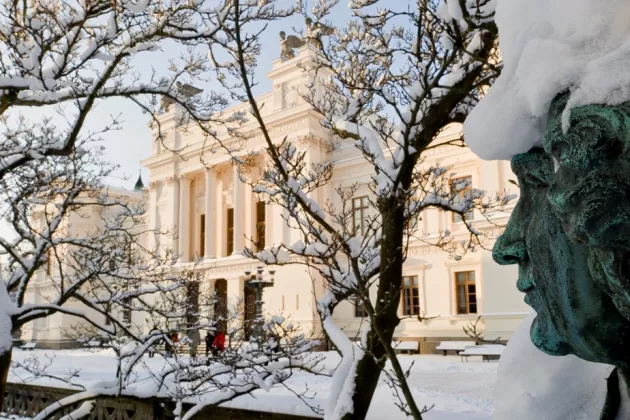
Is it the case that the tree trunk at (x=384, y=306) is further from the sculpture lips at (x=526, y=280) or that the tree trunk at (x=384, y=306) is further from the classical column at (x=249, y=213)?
the classical column at (x=249, y=213)

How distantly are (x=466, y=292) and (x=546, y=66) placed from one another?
23239 mm

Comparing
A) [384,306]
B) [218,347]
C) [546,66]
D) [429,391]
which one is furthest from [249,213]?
[546,66]

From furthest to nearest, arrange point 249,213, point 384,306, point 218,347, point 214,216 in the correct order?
point 214,216 → point 249,213 → point 218,347 → point 384,306

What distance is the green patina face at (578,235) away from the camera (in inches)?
21.0

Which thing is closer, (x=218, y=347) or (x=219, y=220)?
(x=218, y=347)

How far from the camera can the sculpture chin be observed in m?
0.69

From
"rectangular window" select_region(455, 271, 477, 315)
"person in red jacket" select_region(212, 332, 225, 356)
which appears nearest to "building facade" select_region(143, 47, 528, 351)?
"rectangular window" select_region(455, 271, 477, 315)

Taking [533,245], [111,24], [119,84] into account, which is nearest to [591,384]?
[533,245]

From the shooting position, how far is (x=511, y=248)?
2.38ft

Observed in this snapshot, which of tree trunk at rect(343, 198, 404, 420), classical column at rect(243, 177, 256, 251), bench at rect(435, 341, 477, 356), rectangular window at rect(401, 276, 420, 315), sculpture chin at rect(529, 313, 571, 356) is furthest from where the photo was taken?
classical column at rect(243, 177, 256, 251)

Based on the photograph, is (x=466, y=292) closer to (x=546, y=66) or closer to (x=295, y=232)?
(x=295, y=232)

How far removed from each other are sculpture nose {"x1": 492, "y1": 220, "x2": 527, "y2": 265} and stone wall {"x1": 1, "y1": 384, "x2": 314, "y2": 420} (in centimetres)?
408

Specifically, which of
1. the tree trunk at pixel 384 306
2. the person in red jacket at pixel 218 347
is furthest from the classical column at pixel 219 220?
the tree trunk at pixel 384 306

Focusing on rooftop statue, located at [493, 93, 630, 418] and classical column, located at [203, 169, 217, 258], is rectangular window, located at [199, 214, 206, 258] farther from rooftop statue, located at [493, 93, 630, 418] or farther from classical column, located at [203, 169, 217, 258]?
rooftop statue, located at [493, 93, 630, 418]
